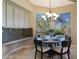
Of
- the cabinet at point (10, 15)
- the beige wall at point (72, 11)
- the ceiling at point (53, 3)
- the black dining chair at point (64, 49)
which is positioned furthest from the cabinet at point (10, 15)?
the beige wall at point (72, 11)

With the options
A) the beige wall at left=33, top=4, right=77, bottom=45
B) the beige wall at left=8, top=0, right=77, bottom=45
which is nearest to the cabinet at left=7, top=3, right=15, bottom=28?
the beige wall at left=8, top=0, right=77, bottom=45

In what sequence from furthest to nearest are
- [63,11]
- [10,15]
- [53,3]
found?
[63,11] < [53,3] < [10,15]

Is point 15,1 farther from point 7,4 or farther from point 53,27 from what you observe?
point 53,27

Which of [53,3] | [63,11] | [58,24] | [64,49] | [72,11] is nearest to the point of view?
[64,49]

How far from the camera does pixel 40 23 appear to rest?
1000 cm

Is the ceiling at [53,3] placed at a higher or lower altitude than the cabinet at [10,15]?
higher

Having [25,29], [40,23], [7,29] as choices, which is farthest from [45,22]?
[7,29]

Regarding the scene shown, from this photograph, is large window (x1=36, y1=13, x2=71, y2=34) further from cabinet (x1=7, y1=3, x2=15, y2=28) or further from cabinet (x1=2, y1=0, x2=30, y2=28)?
cabinet (x1=7, y1=3, x2=15, y2=28)

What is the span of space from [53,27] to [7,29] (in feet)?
16.2

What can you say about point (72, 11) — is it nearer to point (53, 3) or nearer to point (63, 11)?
point (63, 11)

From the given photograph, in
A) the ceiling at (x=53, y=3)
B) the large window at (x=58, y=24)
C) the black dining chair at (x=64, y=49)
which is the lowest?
the black dining chair at (x=64, y=49)

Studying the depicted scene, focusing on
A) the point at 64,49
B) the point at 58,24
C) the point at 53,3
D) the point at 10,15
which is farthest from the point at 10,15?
the point at 58,24

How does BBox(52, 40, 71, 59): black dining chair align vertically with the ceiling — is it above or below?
below

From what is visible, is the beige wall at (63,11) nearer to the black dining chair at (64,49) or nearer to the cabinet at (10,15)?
the cabinet at (10,15)
